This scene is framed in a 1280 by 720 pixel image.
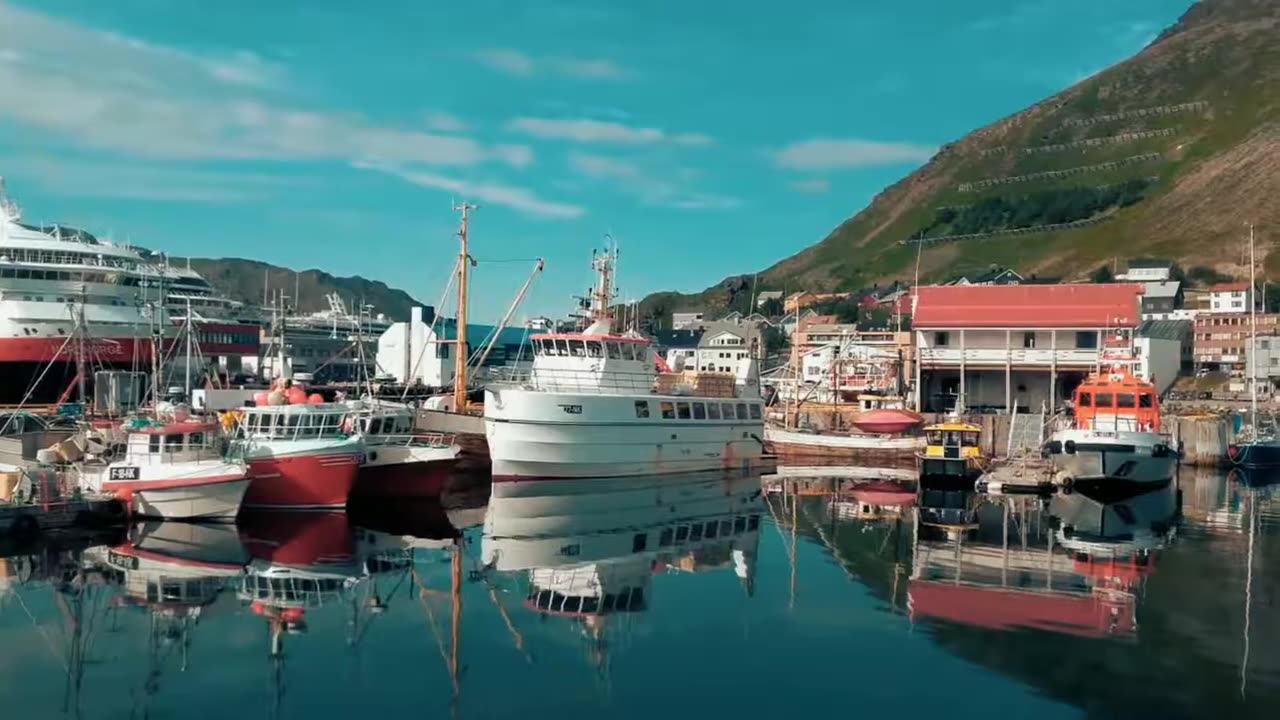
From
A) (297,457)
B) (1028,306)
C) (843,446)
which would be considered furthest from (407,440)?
(1028,306)

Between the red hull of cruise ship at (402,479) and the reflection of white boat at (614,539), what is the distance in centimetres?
218

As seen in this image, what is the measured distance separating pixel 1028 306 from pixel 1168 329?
42.6 m

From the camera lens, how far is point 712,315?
7170 inches

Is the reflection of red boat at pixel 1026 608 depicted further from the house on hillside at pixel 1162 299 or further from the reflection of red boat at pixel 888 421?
the house on hillside at pixel 1162 299

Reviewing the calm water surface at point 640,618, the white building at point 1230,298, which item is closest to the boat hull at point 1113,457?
the calm water surface at point 640,618

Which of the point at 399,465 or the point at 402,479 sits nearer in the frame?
the point at 399,465

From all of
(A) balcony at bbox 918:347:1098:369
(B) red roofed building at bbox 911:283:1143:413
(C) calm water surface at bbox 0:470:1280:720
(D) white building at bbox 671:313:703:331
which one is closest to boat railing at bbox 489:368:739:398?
(C) calm water surface at bbox 0:470:1280:720

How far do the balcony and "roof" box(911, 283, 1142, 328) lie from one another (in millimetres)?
1341

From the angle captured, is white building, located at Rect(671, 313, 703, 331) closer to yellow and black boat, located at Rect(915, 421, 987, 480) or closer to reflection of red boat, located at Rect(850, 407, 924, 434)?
reflection of red boat, located at Rect(850, 407, 924, 434)

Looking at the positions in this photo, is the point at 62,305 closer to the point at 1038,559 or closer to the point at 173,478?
the point at 173,478

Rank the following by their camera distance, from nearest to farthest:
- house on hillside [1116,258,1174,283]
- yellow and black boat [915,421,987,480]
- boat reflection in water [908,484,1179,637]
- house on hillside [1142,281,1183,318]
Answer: boat reflection in water [908,484,1179,637] → yellow and black boat [915,421,987,480] → house on hillside [1142,281,1183,318] → house on hillside [1116,258,1174,283]

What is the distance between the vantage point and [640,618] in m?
19.0

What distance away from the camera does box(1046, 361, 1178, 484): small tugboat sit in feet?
117

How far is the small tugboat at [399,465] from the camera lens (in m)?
32.6
